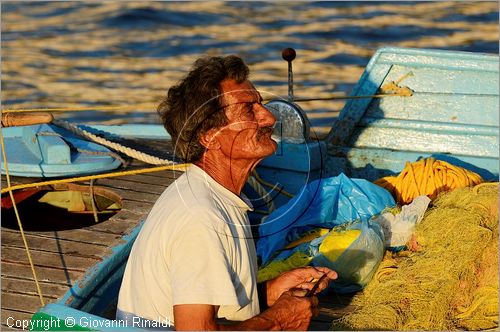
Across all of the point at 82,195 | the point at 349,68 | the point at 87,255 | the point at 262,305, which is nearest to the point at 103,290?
the point at 87,255

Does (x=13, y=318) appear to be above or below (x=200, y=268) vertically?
below

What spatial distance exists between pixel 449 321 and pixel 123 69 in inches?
435

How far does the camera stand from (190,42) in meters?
16.0

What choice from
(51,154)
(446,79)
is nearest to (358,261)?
(446,79)

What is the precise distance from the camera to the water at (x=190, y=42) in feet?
45.4

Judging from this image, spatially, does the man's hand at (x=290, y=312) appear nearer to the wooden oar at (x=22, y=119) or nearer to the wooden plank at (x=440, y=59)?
the wooden oar at (x=22, y=119)

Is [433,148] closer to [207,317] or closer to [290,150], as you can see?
[290,150]

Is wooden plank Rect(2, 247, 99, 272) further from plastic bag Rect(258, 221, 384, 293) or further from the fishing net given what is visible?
the fishing net

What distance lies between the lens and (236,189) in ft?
12.6

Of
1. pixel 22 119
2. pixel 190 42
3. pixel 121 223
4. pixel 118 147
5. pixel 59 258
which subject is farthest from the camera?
pixel 190 42

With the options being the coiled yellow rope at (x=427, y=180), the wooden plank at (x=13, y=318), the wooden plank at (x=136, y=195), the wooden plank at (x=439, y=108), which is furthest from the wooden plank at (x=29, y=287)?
the wooden plank at (x=439, y=108)

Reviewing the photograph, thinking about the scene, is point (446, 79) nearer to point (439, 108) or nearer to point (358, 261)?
point (439, 108)

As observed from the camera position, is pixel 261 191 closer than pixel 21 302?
No

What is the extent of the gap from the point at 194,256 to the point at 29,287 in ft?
5.83
